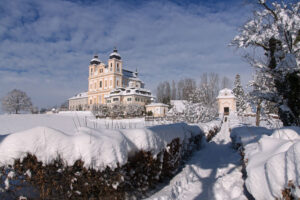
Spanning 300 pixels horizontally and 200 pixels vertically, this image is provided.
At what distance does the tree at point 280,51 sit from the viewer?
605 centimetres

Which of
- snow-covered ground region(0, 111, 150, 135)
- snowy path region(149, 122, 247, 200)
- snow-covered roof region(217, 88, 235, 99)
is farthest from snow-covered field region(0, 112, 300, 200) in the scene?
snow-covered roof region(217, 88, 235, 99)

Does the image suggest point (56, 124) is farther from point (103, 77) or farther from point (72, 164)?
point (103, 77)

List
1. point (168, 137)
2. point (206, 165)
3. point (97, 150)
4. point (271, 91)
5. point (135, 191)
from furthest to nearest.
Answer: point (271, 91)
point (206, 165)
point (168, 137)
point (135, 191)
point (97, 150)

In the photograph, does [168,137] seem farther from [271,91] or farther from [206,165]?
[271,91]

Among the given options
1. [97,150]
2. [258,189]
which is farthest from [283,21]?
[97,150]

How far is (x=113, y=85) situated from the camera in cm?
5566

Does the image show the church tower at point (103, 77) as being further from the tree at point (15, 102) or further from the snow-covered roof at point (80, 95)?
the tree at point (15, 102)

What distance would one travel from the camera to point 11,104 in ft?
158

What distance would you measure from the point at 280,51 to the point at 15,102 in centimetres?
5715

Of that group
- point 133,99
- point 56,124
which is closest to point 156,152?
point 56,124

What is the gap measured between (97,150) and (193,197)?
2.27 m

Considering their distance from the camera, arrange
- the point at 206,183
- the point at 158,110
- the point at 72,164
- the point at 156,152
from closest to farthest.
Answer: the point at 72,164
the point at 156,152
the point at 206,183
the point at 158,110

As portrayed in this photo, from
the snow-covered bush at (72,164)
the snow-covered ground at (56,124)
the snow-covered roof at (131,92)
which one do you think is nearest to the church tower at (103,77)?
the snow-covered roof at (131,92)

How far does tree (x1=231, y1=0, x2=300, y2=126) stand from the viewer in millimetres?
6055
